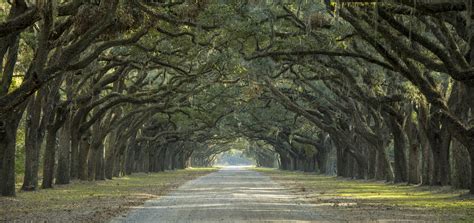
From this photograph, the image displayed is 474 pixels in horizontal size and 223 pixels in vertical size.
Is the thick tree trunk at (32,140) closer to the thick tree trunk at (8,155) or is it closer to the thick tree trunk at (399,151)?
the thick tree trunk at (8,155)

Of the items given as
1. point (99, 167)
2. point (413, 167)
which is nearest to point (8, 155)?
point (99, 167)

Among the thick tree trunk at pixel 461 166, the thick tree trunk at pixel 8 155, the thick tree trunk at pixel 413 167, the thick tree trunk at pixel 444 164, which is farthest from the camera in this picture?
the thick tree trunk at pixel 413 167

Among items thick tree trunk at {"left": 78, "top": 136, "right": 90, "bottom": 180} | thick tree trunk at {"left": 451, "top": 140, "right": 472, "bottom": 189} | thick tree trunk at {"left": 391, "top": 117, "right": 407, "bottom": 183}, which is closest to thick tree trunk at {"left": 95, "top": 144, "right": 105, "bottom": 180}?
thick tree trunk at {"left": 78, "top": 136, "right": 90, "bottom": 180}

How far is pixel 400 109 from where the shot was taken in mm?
37031

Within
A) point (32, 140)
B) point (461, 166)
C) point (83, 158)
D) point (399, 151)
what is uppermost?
point (399, 151)

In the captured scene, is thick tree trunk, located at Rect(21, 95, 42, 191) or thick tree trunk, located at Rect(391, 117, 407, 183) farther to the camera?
thick tree trunk, located at Rect(391, 117, 407, 183)

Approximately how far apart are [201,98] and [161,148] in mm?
31213

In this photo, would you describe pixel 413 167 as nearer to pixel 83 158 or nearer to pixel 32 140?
pixel 83 158

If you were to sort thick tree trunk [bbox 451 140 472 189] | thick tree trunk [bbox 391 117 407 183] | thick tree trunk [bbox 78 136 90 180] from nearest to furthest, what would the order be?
thick tree trunk [bbox 451 140 472 189] < thick tree trunk [bbox 391 117 407 183] < thick tree trunk [bbox 78 136 90 180]

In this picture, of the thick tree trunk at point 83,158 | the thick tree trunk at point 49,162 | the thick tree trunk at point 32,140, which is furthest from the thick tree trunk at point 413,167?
the thick tree trunk at point 32,140

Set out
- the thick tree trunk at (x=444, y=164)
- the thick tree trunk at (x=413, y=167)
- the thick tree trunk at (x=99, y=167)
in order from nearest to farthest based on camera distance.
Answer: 1. the thick tree trunk at (x=444, y=164)
2. the thick tree trunk at (x=413, y=167)
3. the thick tree trunk at (x=99, y=167)

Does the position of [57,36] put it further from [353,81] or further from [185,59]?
[353,81]

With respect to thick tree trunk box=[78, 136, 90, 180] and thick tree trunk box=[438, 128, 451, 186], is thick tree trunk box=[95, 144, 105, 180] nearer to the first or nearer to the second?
thick tree trunk box=[78, 136, 90, 180]

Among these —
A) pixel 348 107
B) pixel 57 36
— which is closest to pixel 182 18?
pixel 57 36
